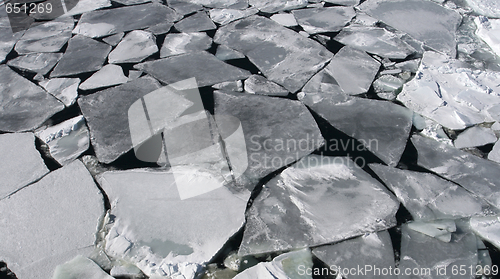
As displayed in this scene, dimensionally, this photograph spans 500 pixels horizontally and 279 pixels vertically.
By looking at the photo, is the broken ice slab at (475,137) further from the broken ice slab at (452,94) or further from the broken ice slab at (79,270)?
the broken ice slab at (79,270)

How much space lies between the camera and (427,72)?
1.82 meters

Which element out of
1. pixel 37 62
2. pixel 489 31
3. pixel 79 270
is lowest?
pixel 79 270

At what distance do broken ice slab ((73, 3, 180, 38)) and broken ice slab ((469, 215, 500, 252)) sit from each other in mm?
2070

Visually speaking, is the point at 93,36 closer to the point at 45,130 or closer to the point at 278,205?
the point at 45,130

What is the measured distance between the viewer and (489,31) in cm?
214

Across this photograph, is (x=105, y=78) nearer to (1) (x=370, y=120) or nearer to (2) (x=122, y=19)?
(2) (x=122, y=19)

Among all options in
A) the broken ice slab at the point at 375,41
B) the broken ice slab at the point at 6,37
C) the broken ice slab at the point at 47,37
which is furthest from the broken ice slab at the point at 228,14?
the broken ice slab at the point at 6,37

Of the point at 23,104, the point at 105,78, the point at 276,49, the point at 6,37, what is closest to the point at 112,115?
the point at 105,78

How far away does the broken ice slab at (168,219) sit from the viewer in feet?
3.56

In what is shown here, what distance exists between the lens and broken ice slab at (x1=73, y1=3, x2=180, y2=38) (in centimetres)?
229

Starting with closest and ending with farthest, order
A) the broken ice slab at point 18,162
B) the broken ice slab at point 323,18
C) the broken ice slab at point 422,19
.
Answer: the broken ice slab at point 18,162 → the broken ice slab at point 422,19 → the broken ice slab at point 323,18

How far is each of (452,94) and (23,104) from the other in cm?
209

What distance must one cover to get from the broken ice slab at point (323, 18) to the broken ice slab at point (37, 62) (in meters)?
1.52

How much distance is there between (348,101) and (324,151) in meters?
0.36
